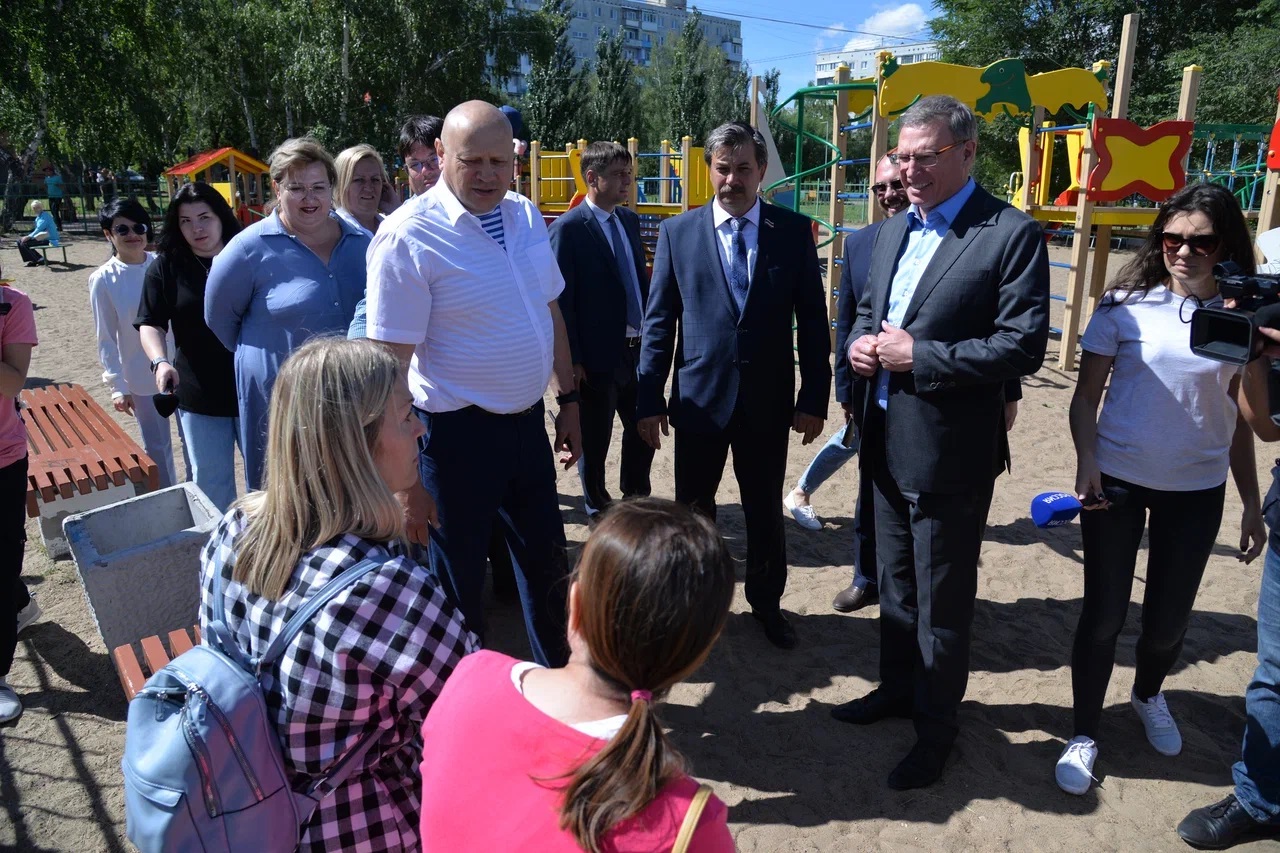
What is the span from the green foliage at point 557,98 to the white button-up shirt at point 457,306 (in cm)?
3517

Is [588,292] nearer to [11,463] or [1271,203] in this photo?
[11,463]

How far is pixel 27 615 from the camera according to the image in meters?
3.55

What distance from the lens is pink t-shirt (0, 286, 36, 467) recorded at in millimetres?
2771

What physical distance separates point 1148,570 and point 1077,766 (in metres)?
0.64

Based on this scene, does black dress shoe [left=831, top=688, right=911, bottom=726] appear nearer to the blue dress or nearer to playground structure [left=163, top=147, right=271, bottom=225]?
the blue dress

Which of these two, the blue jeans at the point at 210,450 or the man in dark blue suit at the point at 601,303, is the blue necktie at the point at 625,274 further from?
the blue jeans at the point at 210,450

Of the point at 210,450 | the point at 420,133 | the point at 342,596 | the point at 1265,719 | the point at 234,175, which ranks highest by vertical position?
the point at 420,133

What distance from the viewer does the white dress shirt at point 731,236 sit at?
3215 millimetres

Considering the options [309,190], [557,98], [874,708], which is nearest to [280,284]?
[309,190]

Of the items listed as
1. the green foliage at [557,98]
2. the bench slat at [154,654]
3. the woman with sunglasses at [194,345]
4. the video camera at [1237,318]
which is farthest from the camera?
the green foliage at [557,98]

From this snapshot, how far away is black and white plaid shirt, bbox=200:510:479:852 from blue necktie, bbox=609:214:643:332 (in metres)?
3.24

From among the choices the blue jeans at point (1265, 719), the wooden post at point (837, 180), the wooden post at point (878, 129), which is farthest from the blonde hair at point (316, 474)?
the wooden post at point (837, 180)

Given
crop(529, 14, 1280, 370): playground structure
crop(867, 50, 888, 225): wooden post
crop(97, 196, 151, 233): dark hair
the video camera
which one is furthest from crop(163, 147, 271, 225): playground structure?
the video camera

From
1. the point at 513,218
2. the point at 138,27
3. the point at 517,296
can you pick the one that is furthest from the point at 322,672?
the point at 138,27
